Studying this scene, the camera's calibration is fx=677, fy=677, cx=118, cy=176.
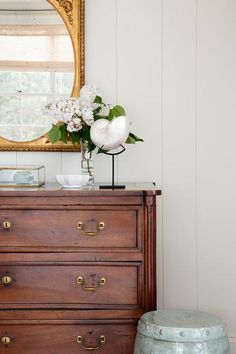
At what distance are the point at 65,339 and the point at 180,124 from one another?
4.02 ft

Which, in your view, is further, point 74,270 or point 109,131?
point 109,131

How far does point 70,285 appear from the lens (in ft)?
9.18

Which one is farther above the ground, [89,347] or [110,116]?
[110,116]

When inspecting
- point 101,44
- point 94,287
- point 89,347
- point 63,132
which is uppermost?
point 101,44

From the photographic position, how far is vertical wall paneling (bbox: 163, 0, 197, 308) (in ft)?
11.1

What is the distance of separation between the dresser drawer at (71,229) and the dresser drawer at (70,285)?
9 cm

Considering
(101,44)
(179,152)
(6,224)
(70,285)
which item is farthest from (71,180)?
(101,44)

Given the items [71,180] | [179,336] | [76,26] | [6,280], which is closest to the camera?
[179,336]

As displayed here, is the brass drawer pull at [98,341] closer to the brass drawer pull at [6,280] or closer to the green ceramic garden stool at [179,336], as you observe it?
the green ceramic garden stool at [179,336]

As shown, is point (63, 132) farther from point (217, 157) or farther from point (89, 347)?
point (89, 347)

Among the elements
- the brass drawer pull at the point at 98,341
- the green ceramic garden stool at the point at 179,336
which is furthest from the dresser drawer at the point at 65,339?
the green ceramic garden stool at the point at 179,336

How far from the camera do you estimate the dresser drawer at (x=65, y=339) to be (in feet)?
9.18

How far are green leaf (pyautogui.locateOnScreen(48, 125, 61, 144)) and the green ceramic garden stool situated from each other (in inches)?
37.6

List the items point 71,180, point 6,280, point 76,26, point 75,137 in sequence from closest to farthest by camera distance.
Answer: point 6,280, point 71,180, point 75,137, point 76,26
